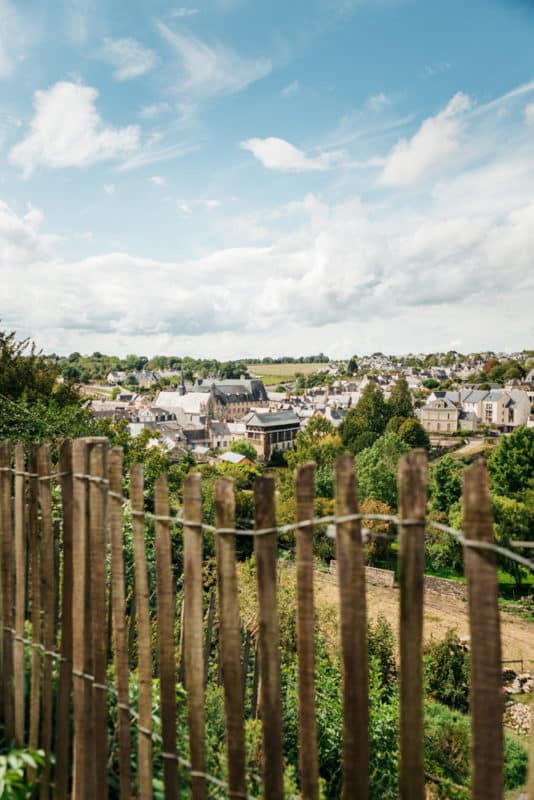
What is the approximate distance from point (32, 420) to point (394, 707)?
778 centimetres

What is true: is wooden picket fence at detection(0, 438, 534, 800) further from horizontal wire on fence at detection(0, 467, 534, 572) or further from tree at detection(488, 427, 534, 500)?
tree at detection(488, 427, 534, 500)

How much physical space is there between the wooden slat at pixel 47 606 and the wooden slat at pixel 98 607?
13.6 inches

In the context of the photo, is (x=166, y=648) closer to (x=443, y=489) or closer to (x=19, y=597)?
(x=19, y=597)

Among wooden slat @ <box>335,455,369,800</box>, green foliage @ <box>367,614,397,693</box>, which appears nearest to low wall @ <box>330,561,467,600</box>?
green foliage @ <box>367,614,397,693</box>

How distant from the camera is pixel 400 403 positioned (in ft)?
195

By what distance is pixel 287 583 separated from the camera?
1231cm

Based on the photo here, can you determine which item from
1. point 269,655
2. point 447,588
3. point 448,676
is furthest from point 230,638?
point 447,588

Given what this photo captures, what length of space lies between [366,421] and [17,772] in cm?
5396

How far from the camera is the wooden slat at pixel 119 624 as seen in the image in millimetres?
2342

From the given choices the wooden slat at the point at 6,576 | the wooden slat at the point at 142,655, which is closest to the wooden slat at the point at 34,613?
the wooden slat at the point at 6,576

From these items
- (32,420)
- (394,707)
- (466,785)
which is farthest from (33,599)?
(32,420)

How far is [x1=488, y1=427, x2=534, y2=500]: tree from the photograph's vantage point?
30422 millimetres

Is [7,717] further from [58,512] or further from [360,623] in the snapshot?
[58,512]

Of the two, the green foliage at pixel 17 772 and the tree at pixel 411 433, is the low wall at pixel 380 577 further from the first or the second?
the tree at pixel 411 433
